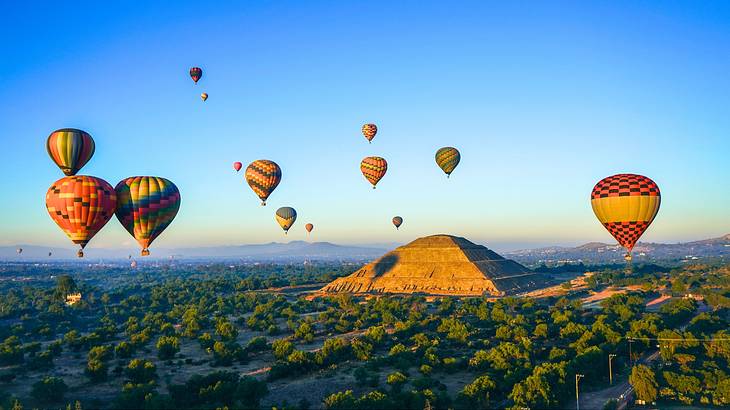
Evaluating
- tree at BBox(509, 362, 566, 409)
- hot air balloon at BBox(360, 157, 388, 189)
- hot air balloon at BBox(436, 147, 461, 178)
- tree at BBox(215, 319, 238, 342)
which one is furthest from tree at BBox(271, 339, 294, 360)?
hot air balloon at BBox(436, 147, 461, 178)

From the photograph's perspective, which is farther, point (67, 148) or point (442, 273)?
point (442, 273)

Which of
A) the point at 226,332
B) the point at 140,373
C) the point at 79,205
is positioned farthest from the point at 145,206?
the point at 226,332

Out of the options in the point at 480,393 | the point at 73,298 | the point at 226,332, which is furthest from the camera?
the point at 73,298

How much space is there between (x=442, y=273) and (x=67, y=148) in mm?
109123

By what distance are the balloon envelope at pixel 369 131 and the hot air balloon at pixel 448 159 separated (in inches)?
533

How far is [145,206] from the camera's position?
176 feet

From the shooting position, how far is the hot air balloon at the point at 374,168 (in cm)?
10175

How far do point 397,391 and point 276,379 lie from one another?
1425 centimetres

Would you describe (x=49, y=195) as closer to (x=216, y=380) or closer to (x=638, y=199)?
(x=216, y=380)

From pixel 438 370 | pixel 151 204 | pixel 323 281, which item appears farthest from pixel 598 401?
pixel 323 281

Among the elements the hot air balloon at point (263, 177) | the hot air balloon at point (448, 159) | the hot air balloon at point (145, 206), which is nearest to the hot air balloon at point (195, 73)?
the hot air balloon at point (263, 177)

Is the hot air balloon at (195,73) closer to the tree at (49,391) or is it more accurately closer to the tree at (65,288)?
the tree at (49,391)

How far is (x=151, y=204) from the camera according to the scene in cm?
5391

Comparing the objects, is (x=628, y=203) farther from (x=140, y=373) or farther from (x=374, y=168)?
(x=140, y=373)
